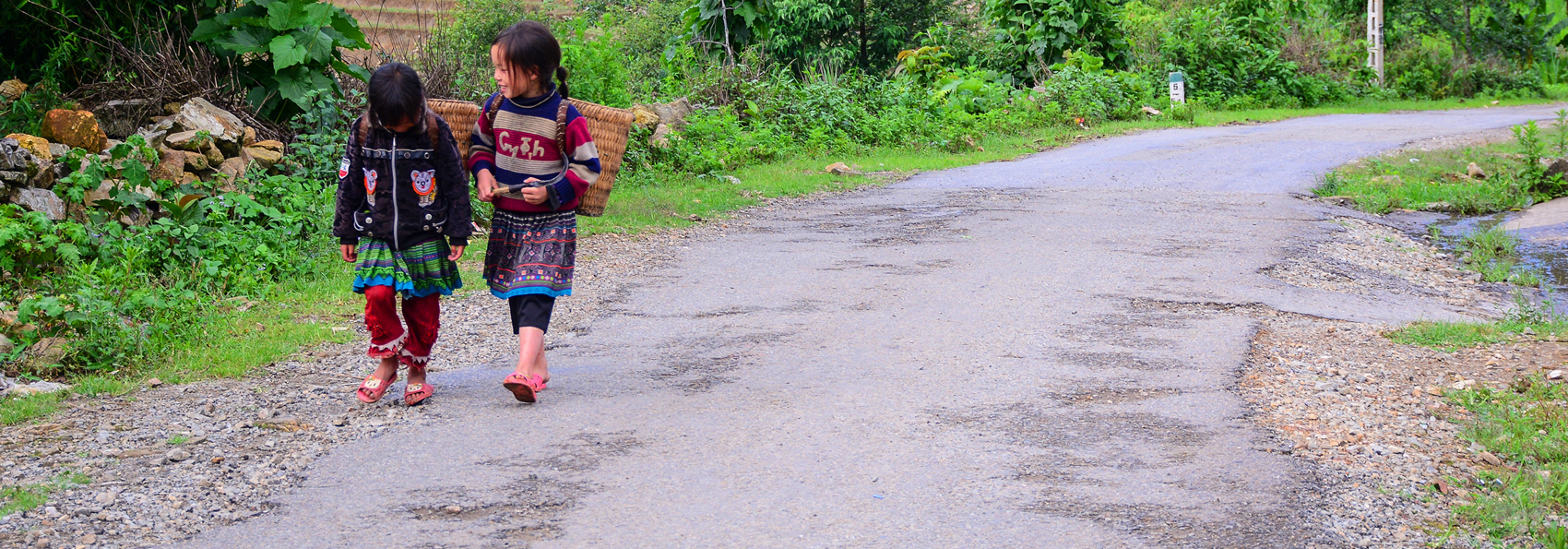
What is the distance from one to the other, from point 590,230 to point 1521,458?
6909mm

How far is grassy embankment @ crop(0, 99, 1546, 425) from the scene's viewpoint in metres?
5.74

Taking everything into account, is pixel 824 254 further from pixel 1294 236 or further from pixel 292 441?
pixel 292 441

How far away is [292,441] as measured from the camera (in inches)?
181

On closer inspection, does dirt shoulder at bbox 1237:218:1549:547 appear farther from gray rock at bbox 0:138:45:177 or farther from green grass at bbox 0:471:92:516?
gray rock at bbox 0:138:45:177

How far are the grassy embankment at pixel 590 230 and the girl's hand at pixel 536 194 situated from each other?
6.25 ft

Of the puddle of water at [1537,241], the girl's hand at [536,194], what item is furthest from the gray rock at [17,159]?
the puddle of water at [1537,241]

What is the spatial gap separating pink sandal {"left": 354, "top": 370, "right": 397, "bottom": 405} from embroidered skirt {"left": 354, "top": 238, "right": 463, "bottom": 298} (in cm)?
41

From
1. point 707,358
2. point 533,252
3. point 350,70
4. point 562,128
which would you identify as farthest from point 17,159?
point 707,358

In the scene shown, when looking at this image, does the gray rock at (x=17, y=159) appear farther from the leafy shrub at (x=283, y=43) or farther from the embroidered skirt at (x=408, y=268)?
the embroidered skirt at (x=408, y=268)

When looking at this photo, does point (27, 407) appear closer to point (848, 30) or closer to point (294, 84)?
point (294, 84)

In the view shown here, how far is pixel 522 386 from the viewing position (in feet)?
16.0

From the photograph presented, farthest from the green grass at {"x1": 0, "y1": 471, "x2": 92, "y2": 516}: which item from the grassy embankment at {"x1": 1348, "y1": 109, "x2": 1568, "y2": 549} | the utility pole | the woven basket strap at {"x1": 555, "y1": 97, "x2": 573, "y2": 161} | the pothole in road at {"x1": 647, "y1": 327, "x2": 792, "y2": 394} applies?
the utility pole

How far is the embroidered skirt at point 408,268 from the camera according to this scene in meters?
4.76

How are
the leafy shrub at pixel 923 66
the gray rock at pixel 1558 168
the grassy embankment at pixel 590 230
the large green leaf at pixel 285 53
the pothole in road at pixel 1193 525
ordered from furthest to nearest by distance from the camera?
the leafy shrub at pixel 923 66 → the gray rock at pixel 1558 168 → the large green leaf at pixel 285 53 → the grassy embankment at pixel 590 230 → the pothole in road at pixel 1193 525
